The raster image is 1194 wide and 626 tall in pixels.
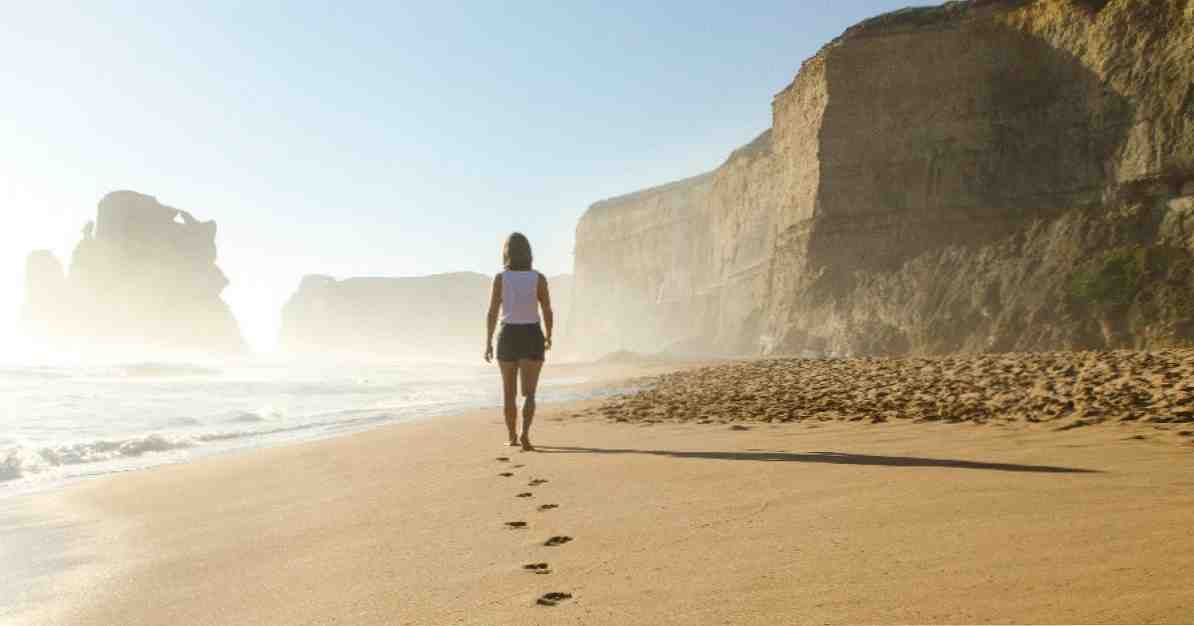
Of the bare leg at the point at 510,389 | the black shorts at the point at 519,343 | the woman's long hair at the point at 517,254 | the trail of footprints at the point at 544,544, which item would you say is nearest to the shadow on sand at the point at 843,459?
the bare leg at the point at 510,389

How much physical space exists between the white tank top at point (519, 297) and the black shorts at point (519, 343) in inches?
2.4

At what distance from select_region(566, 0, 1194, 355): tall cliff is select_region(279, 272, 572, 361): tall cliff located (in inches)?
5219

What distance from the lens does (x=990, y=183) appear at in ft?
91.8

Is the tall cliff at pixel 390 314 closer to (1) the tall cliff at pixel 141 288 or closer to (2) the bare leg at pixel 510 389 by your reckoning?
(1) the tall cliff at pixel 141 288

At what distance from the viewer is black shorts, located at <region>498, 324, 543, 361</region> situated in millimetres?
6672

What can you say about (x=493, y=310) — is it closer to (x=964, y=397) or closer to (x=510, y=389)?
(x=510, y=389)

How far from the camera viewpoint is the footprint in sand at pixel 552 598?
Result: 2.29 metres

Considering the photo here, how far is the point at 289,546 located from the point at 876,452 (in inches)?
139

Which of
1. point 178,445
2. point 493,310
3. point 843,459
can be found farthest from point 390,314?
point 843,459

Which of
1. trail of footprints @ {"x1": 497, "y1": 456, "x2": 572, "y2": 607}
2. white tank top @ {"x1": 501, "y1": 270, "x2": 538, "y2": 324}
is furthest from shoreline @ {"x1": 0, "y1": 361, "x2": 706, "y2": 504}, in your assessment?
trail of footprints @ {"x1": 497, "y1": 456, "x2": 572, "y2": 607}

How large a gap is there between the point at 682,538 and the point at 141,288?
114m

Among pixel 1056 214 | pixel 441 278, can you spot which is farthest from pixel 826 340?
pixel 441 278

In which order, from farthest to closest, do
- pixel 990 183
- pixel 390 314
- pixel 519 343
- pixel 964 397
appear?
pixel 390 314
pixel 990 183
pixel 964 397
pixel 519 343

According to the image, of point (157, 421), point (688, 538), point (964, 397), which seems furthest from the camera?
point (157, 421)
